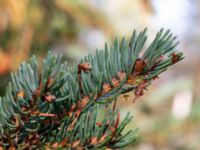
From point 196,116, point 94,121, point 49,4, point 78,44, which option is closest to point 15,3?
point 49,4

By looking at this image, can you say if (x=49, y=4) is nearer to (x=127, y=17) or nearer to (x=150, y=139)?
(x=127, y=17)

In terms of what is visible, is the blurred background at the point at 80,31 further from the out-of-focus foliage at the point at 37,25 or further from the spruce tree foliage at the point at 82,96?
the spruce tree foliage at the point at 82,96

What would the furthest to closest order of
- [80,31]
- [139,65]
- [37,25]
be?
1. [80,31]
2. [37,25]
3. [139,65]

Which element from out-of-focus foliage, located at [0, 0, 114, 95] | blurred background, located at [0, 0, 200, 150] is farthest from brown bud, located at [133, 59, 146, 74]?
out-of-focus foliage, located at [0, 0, 114, 95]

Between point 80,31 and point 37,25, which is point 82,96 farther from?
point 80,31

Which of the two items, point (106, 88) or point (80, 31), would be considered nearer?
point (106, 88)

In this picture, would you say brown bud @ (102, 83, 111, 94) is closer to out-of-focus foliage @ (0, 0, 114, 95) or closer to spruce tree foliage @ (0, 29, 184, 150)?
spruce tree foliage @ (0, 29, 184, 150)

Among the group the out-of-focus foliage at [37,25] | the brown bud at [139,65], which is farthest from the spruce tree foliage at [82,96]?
the out-of-focus foliage at [37,25]

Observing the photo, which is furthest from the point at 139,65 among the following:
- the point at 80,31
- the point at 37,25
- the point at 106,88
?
the point at 80,31

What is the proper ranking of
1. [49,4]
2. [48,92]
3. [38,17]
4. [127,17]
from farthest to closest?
[127,17]
[49,4]
[38,17]
[48,92]
